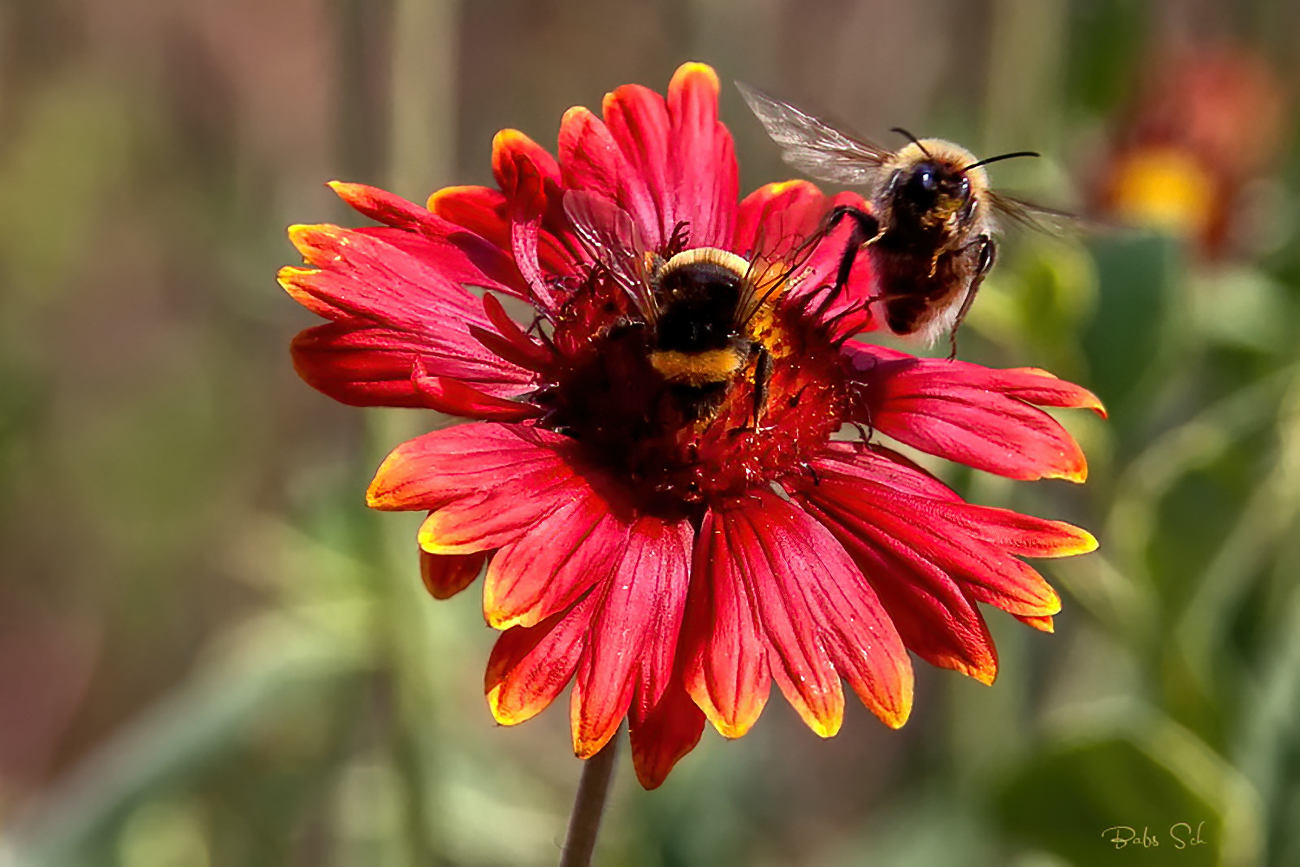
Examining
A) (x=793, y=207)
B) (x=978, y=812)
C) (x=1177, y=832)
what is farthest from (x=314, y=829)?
(x=793, y=207)

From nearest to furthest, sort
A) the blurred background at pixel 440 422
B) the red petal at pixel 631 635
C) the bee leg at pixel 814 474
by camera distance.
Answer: the red petal at pixel 631 635 → the bee leg at pixel 814 474 → the blurred background at pixel 440 422

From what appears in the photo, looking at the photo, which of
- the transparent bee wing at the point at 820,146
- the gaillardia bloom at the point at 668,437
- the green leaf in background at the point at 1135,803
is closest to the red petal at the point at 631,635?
the gaillardia bloom at the point at 668,437

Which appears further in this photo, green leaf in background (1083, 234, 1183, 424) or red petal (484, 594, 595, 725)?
green leaf in background (1083, 234, 1183, 424)

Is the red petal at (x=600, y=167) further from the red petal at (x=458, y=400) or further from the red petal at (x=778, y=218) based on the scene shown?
the red petal at (x=458, y=400)

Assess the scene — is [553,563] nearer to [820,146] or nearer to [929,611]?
[929,611]

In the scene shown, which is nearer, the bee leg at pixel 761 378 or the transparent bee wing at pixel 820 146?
the bee leg at pixel 761 378

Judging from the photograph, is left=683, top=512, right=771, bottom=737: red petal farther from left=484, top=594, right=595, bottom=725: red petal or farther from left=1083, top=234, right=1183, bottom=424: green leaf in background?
left=1083, top=234, right=1183, bottom=424: green leaf in background

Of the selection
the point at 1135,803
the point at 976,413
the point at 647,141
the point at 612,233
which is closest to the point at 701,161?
the point at 647,141

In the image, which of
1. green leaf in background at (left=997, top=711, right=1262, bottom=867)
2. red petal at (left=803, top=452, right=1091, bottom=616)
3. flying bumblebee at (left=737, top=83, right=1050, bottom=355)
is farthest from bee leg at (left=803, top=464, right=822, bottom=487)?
green leaf in background at (left=997, top=711, right=1262, bottom=867)

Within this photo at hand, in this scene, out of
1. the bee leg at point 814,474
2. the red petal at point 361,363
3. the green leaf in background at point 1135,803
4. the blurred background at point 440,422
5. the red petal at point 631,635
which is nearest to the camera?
the red petal at point 631,635
